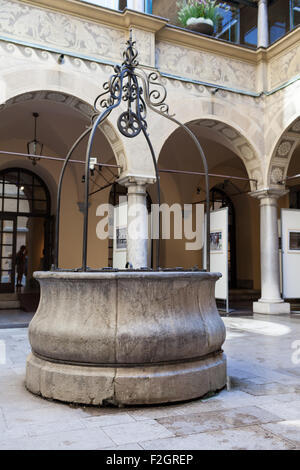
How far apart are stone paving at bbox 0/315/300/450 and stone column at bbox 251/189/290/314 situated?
18.5ft

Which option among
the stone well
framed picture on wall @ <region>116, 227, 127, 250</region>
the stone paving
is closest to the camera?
the stone paving

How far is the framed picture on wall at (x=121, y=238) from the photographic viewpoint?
8.78 metres

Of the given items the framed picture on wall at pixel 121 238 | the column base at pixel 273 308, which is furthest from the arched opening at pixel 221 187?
the column base at pixel 273 308

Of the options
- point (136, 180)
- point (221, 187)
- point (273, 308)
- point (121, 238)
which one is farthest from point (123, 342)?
point (221, 187)

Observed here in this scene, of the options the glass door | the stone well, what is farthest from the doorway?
the stone well

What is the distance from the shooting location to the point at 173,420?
2764 mm

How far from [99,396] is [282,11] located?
33.8 ft

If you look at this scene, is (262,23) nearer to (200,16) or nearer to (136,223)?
(200,16)

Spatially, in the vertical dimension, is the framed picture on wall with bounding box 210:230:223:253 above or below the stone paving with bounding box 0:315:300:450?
above

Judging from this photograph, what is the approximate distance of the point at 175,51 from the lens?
9047 millimetres

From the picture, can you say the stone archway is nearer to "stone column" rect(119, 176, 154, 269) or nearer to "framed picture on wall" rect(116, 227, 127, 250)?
"stone column" rect(119, 176, 154, 269)

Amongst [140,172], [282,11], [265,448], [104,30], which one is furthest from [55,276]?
[282,11]

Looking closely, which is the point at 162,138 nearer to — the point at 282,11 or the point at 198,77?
the point at 198,77

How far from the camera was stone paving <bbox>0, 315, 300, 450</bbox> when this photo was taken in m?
2.36
